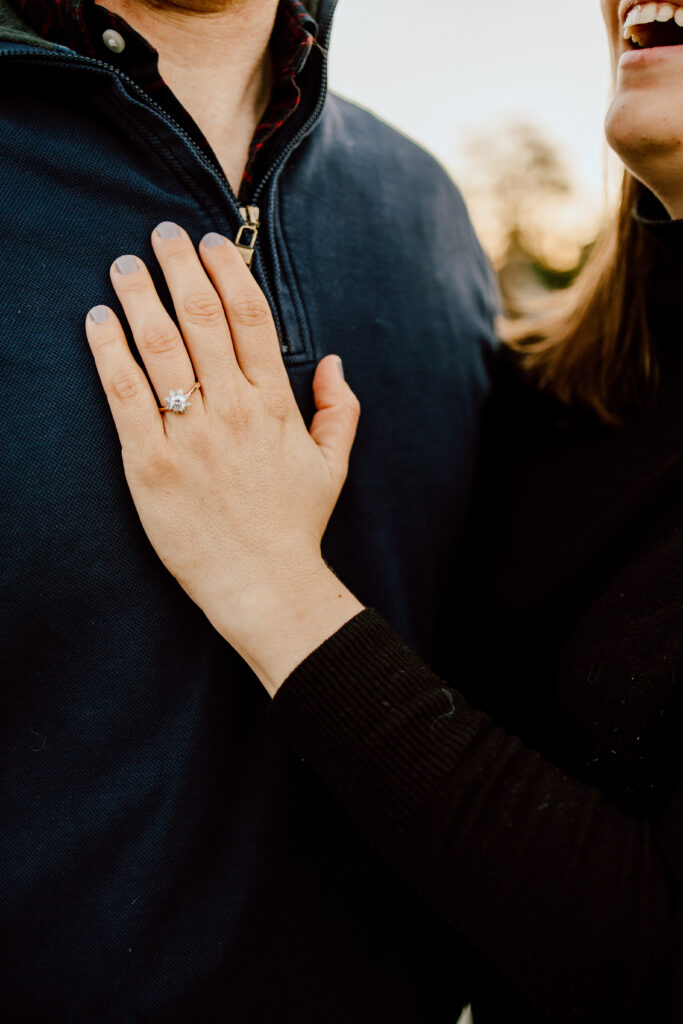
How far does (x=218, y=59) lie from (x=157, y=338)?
0.61 metres

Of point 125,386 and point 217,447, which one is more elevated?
point 125,386

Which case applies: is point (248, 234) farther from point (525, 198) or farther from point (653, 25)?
point (525, 198)

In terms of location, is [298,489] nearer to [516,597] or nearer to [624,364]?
[516,597]

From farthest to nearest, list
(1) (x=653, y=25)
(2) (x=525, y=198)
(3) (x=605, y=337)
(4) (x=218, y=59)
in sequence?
(2) (x=525, y=198) < (3) (x=605, y=337) < (1) (x=653, y=25) < (4) (x=218, y=59)

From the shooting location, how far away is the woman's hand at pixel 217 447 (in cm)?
102

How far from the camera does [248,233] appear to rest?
1.19 metres

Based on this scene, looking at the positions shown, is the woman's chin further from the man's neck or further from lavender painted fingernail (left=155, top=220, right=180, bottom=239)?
lavender painted fingernail (left=155, top=220, right=180, bottom=239)

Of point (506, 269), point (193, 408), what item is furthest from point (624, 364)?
point (506, 269)

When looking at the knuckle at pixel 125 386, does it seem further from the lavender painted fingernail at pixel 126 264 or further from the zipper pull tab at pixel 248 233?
the zipper pull tab at pixel 248 233

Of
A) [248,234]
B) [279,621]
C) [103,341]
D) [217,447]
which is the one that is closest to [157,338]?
[103,341]

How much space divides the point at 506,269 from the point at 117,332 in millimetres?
24036

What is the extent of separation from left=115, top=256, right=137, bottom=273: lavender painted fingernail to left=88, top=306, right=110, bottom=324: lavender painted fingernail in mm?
68

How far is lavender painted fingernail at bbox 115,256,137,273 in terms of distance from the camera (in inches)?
40.9

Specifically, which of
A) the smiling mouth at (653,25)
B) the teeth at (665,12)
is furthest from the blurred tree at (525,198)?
the teeth at (665,12)
